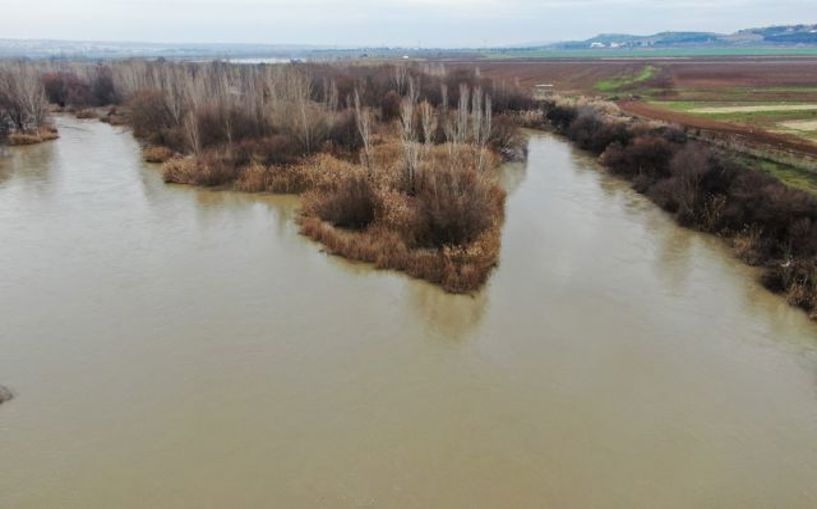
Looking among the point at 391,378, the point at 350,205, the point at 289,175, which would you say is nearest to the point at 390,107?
the point at 289,175

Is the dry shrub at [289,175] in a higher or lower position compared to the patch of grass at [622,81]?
lower

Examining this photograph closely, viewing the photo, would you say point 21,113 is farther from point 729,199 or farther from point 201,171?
point 729,199

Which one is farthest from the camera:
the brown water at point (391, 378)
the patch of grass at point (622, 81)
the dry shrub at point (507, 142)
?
the patch of grass at point (622, 81)

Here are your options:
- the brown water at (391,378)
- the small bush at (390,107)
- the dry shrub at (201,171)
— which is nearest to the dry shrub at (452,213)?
the brown water at (391,378)

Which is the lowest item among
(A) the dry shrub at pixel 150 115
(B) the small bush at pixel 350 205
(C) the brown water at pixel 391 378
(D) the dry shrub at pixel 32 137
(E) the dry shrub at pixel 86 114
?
(C) the brown water at pixel 391 378

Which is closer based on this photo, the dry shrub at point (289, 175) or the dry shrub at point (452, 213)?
the dry shrub at point (452, 213)

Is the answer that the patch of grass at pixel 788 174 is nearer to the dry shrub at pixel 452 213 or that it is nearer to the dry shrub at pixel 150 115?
the dry shrub at pixel 452 213
